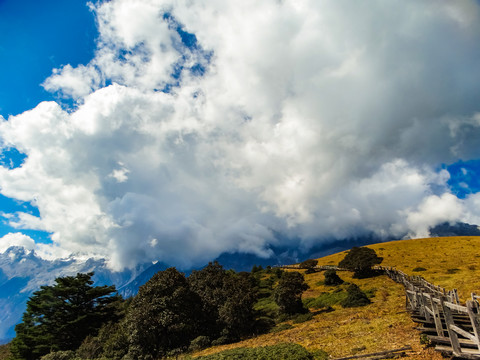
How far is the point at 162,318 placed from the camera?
85.9 feet

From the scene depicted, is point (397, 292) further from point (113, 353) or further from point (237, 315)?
point (113, 353)

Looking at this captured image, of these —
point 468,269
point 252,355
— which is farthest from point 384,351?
point 468,269

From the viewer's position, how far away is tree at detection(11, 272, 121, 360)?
42.4 m

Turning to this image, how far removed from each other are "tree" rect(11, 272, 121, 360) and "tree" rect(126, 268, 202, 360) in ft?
79.4

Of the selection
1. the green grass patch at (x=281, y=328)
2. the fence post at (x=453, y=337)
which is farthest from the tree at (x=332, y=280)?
the fence post at (x=453, y=337)

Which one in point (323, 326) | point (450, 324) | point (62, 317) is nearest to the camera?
point (450, 324)

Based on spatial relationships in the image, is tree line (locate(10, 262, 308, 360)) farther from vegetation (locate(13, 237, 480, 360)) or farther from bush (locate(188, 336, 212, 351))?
vegetation (locate(13, 237, 480, 360))

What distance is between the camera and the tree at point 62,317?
139 feet

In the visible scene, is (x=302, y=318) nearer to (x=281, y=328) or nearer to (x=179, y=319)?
(x=281, y=328)

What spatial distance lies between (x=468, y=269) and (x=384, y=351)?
39.9 metres

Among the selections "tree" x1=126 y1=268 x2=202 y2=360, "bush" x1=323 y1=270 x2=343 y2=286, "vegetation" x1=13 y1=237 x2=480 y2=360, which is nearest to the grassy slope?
"vegetation" x1=13 y1=237 x2=480 y2=360

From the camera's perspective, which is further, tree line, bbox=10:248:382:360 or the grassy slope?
tree line, bbox=10:248:382:360

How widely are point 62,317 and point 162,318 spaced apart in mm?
30057

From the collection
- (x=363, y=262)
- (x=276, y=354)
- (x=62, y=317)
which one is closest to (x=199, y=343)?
(x=276, y=354)
